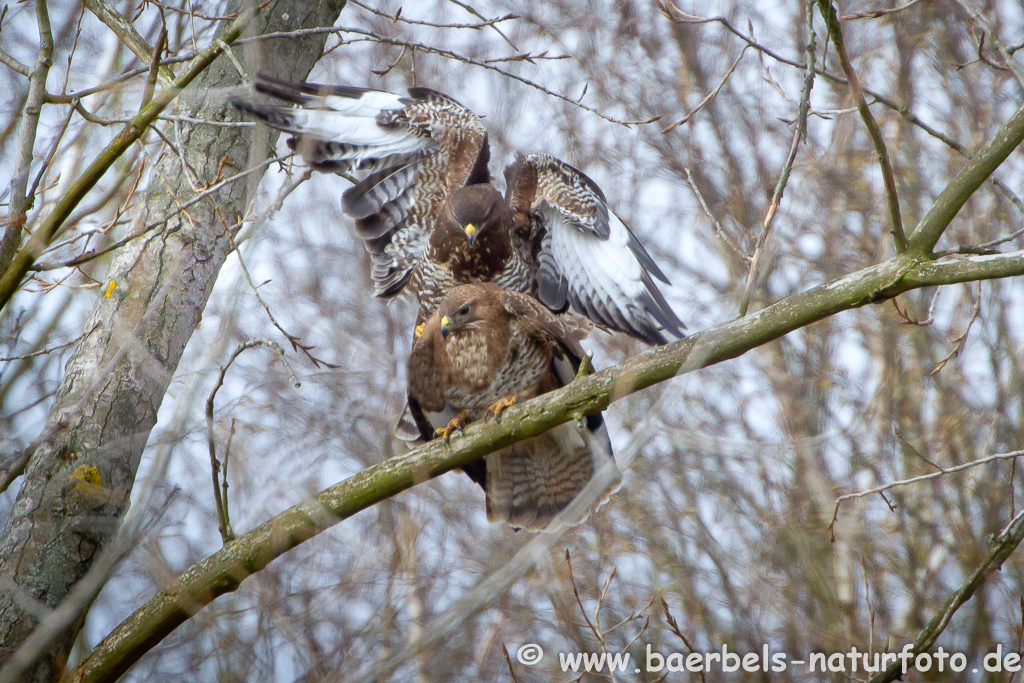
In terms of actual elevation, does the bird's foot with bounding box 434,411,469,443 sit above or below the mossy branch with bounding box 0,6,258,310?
below

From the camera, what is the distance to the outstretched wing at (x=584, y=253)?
13.7 ft

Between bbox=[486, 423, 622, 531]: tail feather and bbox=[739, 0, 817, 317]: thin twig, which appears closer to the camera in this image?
bbox=[739, 0, 817, 317]: thin twig

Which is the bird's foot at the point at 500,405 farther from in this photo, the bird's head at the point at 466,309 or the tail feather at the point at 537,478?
the tail feather at the point at 537,478

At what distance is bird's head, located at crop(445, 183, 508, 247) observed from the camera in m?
4.71

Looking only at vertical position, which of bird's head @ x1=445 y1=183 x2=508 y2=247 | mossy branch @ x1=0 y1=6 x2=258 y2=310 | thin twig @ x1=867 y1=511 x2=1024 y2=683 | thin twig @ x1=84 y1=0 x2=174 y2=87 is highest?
thin twig @ x1=84 y1=0 x2=174 y2=87

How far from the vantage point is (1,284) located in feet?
8.82

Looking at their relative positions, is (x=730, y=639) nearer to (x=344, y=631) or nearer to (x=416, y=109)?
(x=344, y=631)

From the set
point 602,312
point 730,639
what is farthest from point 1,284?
point 730,639

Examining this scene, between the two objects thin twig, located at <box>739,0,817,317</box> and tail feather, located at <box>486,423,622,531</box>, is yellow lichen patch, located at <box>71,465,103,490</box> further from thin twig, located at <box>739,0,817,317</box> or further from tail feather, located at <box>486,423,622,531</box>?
thin twig, located at <box>739,0,817,317</box>

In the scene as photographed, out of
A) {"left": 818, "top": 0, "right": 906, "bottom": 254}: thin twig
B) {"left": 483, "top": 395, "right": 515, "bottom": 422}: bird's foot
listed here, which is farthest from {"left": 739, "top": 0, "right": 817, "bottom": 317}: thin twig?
{"left": 483, "top": 395, "right": 515, "bottom": 422}: bird's foot

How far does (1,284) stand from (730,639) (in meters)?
5.71

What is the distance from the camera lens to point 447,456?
3.18 m

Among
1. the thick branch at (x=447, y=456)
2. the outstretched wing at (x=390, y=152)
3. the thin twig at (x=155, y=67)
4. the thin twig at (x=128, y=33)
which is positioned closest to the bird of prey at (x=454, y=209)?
the outstretched wing at (x=390, y=152)

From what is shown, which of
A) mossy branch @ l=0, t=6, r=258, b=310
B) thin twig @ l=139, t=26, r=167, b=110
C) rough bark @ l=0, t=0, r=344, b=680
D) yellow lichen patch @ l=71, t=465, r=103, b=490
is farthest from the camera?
yellow lichen patch @ l=71, t=465, r=103, b=490
